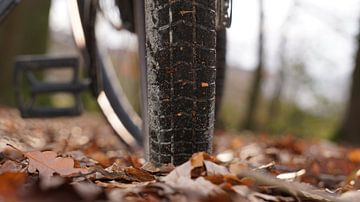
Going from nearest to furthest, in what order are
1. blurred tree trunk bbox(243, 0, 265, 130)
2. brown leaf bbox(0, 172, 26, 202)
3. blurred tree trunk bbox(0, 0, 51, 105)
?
1. brown leaf bbox(0, 172, 26, 202)
2. blurred tree trunk bbox(0, 0, 51, 105)
3. blurred tree trunk bbox(243, 0, 265, 130)

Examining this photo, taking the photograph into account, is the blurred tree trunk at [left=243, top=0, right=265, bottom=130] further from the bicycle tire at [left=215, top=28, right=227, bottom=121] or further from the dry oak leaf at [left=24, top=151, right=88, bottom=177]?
the dry oak leaf at [left=24, top=151, right=88, bottom=177]

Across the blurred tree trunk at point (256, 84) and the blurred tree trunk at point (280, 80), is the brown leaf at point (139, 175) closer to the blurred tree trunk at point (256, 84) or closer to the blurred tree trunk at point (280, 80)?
the blurred tree trunk at point (256, 84)

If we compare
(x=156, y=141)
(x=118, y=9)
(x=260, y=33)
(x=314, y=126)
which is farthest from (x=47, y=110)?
(x=314, y=126)

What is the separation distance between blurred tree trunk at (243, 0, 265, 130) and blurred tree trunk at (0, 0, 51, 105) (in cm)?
554

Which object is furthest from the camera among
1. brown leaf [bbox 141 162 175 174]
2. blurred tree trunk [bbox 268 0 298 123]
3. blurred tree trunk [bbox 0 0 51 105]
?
blurred tree trunk [bbox 268 0 298 123]

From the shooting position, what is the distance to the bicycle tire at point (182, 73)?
1.49m

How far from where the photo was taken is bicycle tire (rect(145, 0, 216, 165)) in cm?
149

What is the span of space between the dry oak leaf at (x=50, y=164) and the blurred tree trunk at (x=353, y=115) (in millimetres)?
8167

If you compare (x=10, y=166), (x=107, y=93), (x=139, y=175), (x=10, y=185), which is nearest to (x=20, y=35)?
(x=107, y=93)

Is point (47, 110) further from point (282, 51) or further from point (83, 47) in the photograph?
point (282, 51)

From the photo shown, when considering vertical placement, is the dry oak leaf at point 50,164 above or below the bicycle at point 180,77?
below

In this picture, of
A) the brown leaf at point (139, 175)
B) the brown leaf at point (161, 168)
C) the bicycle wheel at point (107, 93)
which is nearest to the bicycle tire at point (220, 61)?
the bicycle wheel at point (107, 93)

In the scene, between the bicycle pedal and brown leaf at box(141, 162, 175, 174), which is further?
the bicycle pedal

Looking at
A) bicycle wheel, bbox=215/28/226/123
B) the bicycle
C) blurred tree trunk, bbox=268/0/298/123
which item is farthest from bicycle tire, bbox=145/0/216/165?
blurred tree trunk, bbox=268/0/298/123
